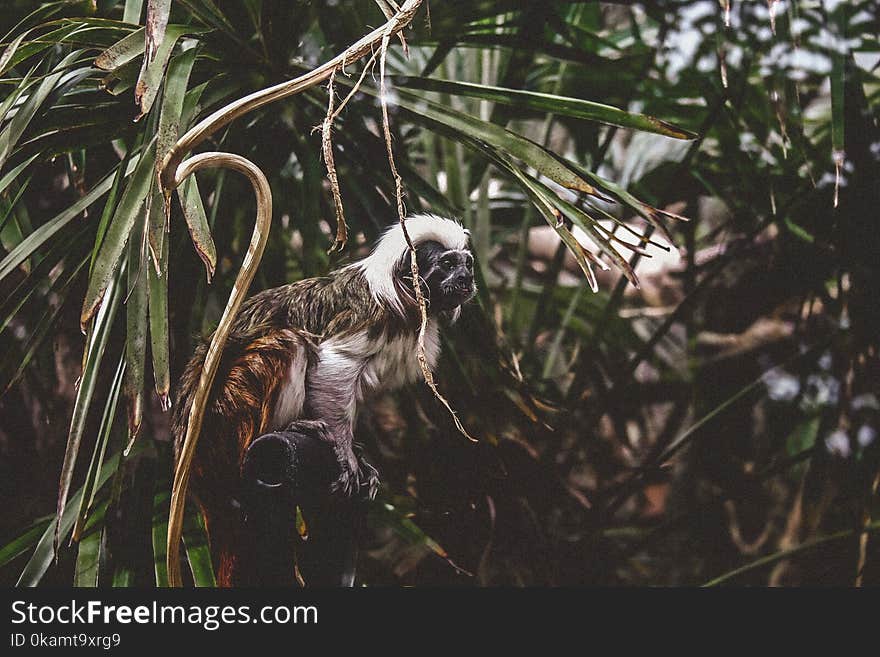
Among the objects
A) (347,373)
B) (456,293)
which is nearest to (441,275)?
(456,293)

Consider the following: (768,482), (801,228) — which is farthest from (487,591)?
(768,482)

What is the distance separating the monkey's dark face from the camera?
0.75 metres

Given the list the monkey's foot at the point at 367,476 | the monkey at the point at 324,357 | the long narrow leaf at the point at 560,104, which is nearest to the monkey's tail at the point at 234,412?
the monkey at the point at 324,357

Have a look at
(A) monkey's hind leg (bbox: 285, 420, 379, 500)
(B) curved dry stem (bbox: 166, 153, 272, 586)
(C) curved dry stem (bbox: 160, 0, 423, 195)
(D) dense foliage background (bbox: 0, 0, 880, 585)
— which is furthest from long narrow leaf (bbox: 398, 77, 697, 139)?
(A) monkey's hind leg (bbox: 285, 420, 379, 500)

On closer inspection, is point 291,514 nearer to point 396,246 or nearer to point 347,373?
point 347,373

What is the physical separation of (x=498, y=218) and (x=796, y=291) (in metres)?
0.78

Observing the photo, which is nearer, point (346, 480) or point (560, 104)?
point (346, 480)

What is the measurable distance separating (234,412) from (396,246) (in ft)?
0.76

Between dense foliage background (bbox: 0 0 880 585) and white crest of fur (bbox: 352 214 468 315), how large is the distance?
0.04 meters

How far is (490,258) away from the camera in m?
1.22

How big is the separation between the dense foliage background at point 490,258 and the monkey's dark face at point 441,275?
8 cm

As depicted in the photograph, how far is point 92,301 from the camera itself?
69 cm

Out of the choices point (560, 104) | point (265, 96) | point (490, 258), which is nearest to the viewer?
point (265, 96)

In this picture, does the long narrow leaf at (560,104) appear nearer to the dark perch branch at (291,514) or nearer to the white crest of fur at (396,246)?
the white crest of fur at (396,246)
